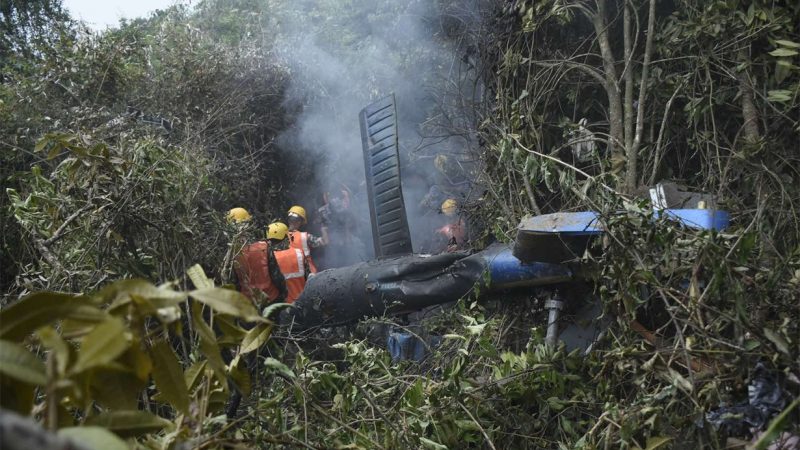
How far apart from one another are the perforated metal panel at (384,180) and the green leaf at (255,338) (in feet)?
11.9

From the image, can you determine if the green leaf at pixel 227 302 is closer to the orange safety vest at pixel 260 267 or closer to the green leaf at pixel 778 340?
the green leaf at pixel 778 340

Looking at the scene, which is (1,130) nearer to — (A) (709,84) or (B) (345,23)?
(B) (345,23)

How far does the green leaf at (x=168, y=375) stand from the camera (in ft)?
5.51

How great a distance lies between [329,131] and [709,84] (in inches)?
237

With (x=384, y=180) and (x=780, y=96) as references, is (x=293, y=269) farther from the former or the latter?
(x=780, y=96)

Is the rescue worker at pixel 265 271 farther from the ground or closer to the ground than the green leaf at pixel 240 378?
closer to the ground

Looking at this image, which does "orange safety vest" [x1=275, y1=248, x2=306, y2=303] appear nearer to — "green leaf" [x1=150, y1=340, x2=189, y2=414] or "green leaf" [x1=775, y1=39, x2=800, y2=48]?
"green leaf" [x1=775, y1=39, x2=800, y2=48]

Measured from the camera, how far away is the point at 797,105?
4.69 meters

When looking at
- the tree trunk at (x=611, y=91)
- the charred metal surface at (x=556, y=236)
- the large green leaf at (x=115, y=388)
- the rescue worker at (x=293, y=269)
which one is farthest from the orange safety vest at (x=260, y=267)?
the large green leaf at (x=115, y=388)

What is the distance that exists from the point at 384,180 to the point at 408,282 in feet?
4.00

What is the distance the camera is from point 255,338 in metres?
2.19

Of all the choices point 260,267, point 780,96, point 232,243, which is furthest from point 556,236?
point 260,267

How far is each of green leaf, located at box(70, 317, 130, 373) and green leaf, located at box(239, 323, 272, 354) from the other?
0.89 meters

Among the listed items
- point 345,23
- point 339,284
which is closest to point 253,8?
point 345,23
